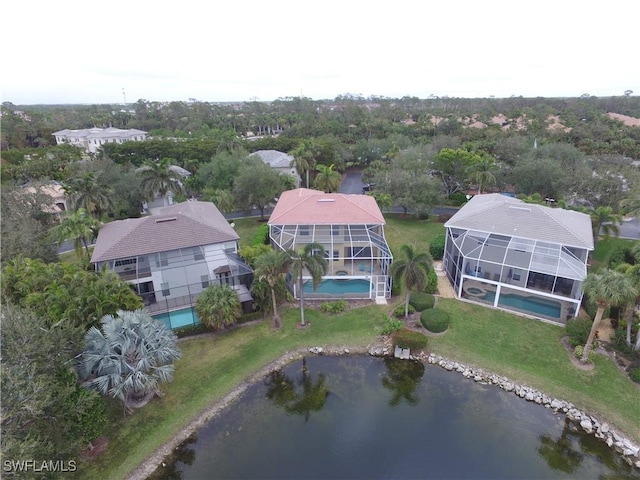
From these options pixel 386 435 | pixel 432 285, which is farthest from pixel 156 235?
pixel 432 285

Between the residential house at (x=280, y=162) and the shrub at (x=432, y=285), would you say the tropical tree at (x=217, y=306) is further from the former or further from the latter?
the residential house at (x=280, y=162)

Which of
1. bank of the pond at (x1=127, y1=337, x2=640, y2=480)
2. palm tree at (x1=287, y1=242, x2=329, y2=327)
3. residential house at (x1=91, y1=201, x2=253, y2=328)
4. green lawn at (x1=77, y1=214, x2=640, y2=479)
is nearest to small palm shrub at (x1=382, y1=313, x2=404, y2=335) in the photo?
bank of the pond at (x1=127, y1=337, x2=640, y2=480)

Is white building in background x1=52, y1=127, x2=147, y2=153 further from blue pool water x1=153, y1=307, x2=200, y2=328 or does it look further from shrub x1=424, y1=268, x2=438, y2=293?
shrub x1=424, y1=268, x2=438, y2=293

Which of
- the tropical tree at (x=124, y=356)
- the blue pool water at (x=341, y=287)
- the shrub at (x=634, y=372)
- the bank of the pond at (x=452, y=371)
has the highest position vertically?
the tropical tree at (x=124, y=356)

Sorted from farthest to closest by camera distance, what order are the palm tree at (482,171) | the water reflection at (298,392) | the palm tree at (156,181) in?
the palm tree at (482,171)
the palm tree at (156,181)
the water reflection at (298,392)

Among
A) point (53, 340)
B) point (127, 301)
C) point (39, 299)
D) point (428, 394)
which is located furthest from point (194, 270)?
point (428, 394)

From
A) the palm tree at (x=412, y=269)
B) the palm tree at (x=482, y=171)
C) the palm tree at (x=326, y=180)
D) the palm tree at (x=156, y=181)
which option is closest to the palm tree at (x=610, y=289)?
the palm tree at (x=412, y=269)

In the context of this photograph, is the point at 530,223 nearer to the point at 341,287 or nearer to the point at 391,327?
the point at 391,327
